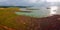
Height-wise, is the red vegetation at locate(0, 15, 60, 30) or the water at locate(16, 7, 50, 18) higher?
the water at locate(16, 7, 50, 18)

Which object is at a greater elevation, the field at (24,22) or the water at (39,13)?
the water at (39,13)

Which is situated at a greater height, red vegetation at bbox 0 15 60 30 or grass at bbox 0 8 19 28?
grass at bbox 0 8 19 28

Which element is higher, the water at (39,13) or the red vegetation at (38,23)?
the water at (39,13)

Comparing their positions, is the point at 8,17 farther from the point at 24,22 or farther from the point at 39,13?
the point at 39,13

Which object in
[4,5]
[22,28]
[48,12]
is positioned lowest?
[22,28]

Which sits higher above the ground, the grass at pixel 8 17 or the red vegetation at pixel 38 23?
the grass at pixel 8 17

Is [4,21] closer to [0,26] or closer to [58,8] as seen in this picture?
[0,26]

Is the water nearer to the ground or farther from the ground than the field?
farther from the ground

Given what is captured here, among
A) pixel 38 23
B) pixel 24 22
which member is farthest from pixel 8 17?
pixel 38 23

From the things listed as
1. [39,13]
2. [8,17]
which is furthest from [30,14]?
[8,17]

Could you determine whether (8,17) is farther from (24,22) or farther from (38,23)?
(38,23)

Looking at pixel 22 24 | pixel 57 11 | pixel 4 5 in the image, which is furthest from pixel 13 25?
pixel 57 11
